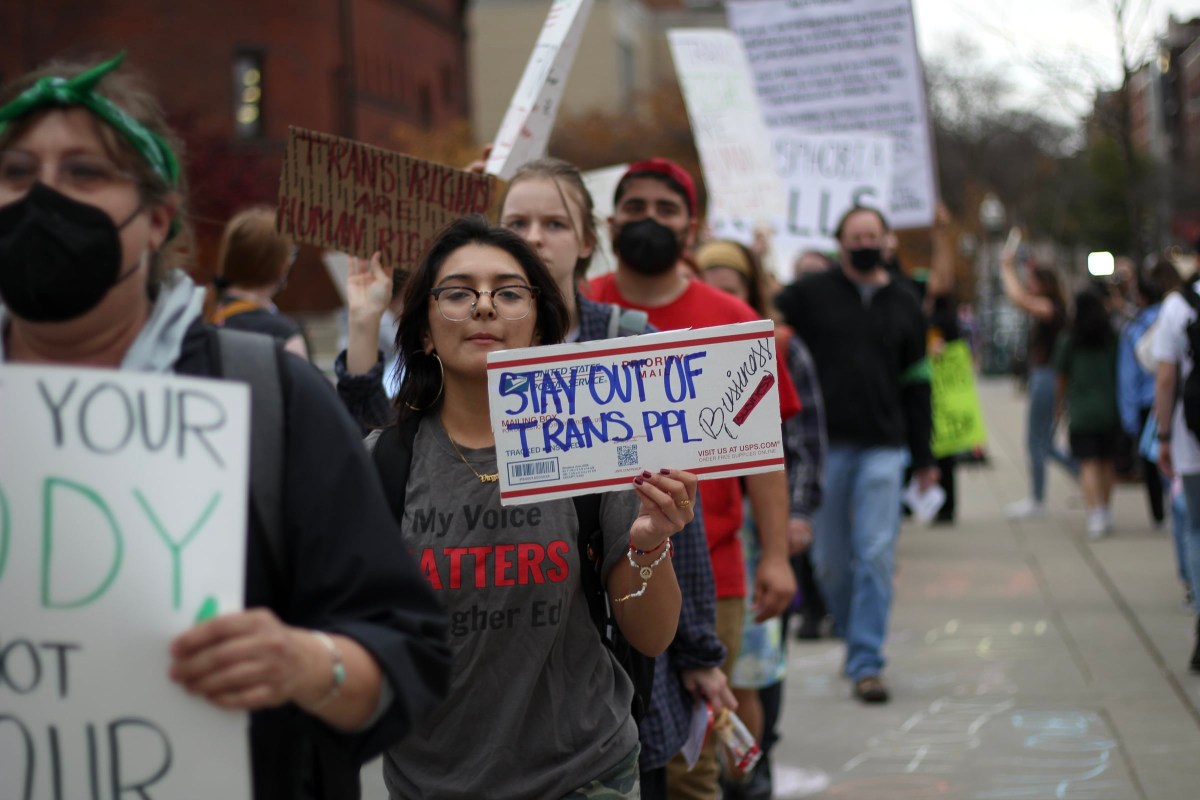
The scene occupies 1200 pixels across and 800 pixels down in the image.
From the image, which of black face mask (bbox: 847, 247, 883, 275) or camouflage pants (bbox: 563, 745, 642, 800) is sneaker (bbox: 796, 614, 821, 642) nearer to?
black face mask (bbox: 847, 247, 883, 275)

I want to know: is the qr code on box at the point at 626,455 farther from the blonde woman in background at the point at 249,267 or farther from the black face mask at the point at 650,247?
the blonde woman in background at the point at 249,267

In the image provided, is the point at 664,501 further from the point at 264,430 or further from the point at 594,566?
the point at 264,430

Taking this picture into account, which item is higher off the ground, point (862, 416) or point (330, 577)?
point (862, 416)

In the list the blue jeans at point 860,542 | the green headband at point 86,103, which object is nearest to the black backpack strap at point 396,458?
the green headband at point 86,103

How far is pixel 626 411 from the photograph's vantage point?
115 inches

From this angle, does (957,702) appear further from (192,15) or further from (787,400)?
(192,15)

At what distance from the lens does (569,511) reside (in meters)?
3.07

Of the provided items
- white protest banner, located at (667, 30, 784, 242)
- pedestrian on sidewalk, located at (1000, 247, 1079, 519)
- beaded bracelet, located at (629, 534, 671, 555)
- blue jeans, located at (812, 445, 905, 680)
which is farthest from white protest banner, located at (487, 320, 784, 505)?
pedestrian on sidewalk, located at (1000, 247, 1079, 519)

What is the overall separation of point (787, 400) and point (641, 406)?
224 centimetres

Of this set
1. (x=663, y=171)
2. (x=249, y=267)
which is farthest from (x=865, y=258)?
(x=249, y=267)

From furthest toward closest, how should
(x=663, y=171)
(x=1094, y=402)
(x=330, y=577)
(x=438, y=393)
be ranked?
(x=1094, y=402) → (x=663, y=171) → (x=438, y=393) → (x=330, y=577)

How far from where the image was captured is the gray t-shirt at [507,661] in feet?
9.59

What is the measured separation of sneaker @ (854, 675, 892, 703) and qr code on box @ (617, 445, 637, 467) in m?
4.54

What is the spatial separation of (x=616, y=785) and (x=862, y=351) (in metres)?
4.64
